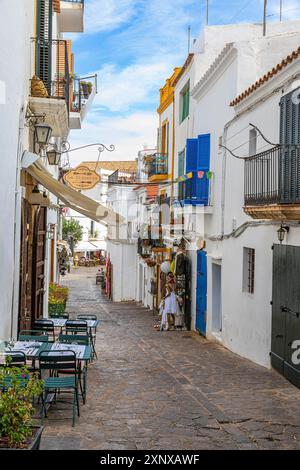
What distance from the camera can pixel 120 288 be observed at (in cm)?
3847

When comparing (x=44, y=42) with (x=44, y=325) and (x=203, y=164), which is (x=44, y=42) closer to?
(x=44, y=325)

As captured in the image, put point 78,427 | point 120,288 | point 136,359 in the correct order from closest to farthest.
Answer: point 78,427
point 136,359
point 120,288

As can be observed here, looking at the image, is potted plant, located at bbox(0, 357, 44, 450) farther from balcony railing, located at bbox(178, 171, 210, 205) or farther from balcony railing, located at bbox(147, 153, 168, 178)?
balcony railing, located at bbox(147, 153, 168, 178)

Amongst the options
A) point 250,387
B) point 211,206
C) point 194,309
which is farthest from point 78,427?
point 194,309

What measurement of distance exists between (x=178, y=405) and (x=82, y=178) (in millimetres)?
6501

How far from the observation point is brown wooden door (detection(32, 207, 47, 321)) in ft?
52.8

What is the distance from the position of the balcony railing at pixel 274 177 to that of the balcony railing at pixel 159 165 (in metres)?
13.3

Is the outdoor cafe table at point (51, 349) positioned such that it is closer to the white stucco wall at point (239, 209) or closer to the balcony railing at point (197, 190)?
→ the white stucco wall at point (239, 209)

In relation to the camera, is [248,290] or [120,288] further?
[120,288]

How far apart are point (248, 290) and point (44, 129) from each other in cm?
585

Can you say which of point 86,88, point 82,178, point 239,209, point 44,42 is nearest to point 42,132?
point 82,178

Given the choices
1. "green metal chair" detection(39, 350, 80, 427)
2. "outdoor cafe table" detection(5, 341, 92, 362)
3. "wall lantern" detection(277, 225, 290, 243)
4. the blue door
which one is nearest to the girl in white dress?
the blue door

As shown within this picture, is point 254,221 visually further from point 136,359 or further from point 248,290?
point 136,359

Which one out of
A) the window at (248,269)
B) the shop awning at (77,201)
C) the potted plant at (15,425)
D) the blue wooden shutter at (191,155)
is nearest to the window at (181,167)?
the blue wooden shutter at (191,155)
